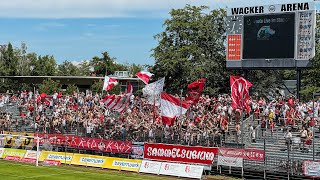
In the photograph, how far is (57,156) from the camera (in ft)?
133

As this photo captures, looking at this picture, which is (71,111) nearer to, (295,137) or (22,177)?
(22,177)

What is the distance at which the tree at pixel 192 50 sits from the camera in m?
62.6

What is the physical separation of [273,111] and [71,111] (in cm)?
1768

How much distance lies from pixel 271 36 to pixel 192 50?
2072cm

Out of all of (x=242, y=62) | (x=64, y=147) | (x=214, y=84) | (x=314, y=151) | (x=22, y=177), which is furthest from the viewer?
(x=214, y=84)

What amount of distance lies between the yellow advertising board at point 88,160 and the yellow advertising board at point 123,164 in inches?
18.6

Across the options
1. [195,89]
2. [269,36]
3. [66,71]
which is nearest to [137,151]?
[195,89]

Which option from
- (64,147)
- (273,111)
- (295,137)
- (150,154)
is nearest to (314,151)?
(295,137)

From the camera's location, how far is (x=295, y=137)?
1282 inches

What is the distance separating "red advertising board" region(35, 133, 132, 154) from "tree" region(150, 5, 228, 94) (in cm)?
2371

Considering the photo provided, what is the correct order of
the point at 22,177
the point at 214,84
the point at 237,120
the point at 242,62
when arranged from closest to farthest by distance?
1. the point at 22,177
2. the point at 237,120
3. the point at 242,62
4. the point at 214,84

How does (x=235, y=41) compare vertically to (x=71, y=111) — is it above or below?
above

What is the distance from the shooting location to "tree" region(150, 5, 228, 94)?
205ft

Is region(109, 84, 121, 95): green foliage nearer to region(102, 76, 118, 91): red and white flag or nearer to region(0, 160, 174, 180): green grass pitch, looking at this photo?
region(102, 76, 118, 91): red and white flag
